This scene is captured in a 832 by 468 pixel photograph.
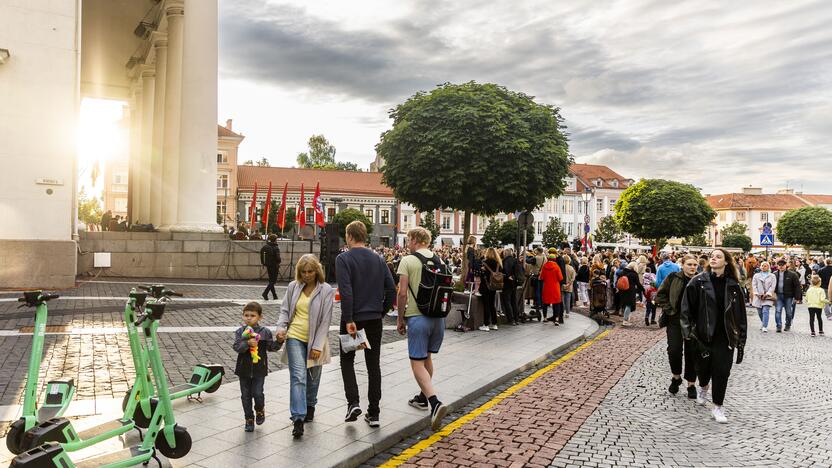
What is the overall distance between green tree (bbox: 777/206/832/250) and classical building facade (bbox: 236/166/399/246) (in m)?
48.0

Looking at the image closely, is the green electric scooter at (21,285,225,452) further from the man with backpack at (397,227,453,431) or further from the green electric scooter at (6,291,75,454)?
the man with backpack at (397,227,453,431)

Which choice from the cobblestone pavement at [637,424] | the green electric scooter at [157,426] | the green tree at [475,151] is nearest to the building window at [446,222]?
the green tree at [475,151]

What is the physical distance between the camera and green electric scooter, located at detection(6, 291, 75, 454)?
4.18 m

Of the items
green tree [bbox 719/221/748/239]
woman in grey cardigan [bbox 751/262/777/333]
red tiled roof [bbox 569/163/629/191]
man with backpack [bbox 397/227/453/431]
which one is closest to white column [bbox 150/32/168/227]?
woman in grey cardigan [bbox 751/262/777/333]

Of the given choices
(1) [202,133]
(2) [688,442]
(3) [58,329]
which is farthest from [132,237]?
(2) [688,442]

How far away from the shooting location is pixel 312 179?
85250mm

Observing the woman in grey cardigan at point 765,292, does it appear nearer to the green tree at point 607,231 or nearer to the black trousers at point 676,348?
the black trousers at point 676,348

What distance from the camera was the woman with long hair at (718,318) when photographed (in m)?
6.91

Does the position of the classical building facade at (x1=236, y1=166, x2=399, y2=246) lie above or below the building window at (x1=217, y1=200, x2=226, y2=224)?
above

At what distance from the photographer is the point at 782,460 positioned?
550cm

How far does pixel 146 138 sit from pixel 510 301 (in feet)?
72.1

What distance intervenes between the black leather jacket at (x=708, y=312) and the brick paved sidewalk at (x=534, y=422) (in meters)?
1.37

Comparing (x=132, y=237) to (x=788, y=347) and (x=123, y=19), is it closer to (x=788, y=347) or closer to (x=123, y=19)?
(x=123, y=19)

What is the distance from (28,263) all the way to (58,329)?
669cm
